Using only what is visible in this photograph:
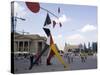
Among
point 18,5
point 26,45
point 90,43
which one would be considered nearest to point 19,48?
point 26,45

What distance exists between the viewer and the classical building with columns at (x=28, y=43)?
249 centimetres

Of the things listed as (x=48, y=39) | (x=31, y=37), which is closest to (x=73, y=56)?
(x=48, y=39)

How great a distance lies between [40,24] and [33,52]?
0.33m

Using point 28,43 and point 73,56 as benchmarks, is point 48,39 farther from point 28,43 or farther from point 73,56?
point 73,56

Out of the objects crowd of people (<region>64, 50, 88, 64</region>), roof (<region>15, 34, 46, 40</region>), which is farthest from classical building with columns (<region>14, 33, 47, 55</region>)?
crowd of people (<region>64, 50, 88, 64</region>)

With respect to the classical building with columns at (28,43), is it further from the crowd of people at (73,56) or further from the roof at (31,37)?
the crowd of people at (73,56)

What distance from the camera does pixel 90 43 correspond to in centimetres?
289

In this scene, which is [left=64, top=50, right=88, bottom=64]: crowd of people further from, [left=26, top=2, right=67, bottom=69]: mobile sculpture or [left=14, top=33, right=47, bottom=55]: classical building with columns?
[left=14, top=33, right=47, bottom=55]: classical building with columns

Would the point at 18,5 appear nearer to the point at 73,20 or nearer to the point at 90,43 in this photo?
the point at 73,20

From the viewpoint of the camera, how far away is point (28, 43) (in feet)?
8.43

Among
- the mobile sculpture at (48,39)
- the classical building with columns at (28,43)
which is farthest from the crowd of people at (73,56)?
the classical building with columns at (28,43)

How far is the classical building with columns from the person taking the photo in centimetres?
249

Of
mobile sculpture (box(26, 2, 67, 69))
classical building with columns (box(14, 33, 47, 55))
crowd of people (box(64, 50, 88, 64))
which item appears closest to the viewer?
classical building with columns (box(14, 33, 47, 55))

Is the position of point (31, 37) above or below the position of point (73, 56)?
above
